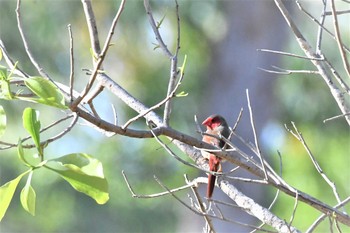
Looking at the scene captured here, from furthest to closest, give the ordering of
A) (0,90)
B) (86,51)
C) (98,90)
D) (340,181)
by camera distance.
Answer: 1. (340,181)
2. (86,51)
3. (98,90)
4. (0,90)

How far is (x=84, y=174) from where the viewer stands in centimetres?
111

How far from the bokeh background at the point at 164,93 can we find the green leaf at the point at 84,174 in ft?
20.6

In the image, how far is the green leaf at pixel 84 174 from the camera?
1.11 m

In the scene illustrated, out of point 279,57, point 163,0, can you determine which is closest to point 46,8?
point 163,0

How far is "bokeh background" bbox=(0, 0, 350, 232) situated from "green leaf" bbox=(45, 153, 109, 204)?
6266 mm

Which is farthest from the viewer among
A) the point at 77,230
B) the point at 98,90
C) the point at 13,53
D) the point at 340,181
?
the point at 340,181

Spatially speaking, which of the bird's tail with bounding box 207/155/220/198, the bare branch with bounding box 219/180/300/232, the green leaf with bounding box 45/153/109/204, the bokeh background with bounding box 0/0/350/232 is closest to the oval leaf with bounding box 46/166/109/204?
the green leaf with bounding box 45/153/109/204

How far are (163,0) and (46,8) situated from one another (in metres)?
1.17

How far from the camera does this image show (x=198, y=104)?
8.29m

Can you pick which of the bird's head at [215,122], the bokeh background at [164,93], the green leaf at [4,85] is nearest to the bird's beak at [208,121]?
the bird's head at [215,122]

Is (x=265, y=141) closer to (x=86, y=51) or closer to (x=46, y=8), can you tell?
(x=86, y=51)

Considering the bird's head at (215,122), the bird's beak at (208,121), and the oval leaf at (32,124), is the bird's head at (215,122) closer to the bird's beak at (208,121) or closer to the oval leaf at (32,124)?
the bird's beak at (208,121)

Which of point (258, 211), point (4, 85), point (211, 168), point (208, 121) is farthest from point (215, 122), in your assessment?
point (4, 85)

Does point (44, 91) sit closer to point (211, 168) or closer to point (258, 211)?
point (258, 211)
